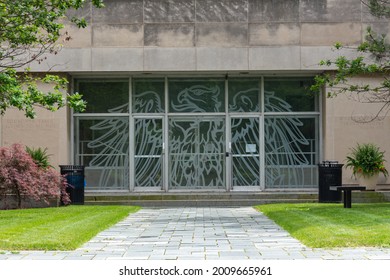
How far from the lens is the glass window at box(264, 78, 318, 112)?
26.7 meters

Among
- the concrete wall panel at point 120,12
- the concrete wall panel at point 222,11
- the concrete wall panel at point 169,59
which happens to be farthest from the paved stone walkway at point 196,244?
the concrete wall panel at point 120,12

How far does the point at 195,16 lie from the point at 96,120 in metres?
4.84

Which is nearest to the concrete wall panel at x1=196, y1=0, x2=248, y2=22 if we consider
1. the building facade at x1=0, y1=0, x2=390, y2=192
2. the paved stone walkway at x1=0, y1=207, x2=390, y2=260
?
the building facade at x1=0, y1=0, x2=390, y2=192

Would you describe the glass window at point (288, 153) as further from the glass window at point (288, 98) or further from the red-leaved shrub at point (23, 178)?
the red-leaved shrub at point (23, 178)

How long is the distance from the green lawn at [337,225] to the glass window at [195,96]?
6996 millimetres

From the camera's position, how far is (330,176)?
78.5ft

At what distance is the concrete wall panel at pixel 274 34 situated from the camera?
25.5 m

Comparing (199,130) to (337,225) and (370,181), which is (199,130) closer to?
(370,181)

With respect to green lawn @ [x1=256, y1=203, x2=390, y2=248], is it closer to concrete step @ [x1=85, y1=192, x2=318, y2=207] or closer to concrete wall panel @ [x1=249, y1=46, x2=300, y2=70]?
concrete step @ [x1=85, y1=192, x2=318, y2=207]

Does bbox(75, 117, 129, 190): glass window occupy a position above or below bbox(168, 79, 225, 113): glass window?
below

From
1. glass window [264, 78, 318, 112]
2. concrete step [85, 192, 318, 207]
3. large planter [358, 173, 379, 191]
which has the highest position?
glass window [264, 78, 318, 112]

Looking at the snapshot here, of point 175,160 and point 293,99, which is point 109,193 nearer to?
point 175,160

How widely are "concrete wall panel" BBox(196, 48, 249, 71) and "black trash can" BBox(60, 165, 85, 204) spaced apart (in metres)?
5.20

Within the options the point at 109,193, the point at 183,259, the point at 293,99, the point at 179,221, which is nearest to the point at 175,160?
the point at 109,193
